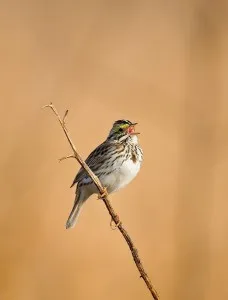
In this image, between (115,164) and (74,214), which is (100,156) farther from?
(74,214)

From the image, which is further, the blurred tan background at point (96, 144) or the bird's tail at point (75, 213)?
the blurred tan background at point (96, 144)

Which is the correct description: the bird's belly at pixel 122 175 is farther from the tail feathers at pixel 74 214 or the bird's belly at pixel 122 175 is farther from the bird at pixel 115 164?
the tail feathers at pixel 74 214

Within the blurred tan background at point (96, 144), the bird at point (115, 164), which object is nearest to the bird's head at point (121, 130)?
the bird at point (115, 164)

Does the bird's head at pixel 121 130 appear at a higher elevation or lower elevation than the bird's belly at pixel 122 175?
higher

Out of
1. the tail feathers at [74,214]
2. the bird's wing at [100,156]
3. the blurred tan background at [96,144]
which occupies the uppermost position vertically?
the blurred tan background at [96,144]

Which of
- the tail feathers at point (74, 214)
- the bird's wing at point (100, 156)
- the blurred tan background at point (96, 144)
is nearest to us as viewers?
the tail feathers at point (74, 214)

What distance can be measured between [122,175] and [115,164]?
0.18 ft

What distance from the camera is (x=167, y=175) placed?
158 inches

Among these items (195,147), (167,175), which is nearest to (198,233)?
(195,147)

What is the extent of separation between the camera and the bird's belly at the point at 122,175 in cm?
251

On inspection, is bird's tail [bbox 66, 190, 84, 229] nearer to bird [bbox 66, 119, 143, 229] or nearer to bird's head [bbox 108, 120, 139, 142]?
bird [bbox 66, 119, 143, 229]

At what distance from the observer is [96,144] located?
407cm

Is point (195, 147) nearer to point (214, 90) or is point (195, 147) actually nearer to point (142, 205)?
point (214, 90)

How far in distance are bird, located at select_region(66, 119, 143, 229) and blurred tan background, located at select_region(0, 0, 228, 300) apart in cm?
18
